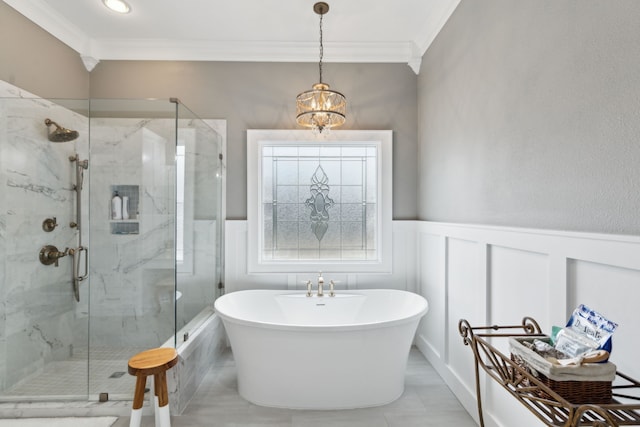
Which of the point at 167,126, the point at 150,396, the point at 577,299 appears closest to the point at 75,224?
the point at 167,126

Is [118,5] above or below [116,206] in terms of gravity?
above

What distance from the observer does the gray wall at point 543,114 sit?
0.97 metres

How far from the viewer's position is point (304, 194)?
288cm

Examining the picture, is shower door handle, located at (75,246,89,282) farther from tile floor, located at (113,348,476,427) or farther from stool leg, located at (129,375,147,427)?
stool leg, located at (129,375,147,427)

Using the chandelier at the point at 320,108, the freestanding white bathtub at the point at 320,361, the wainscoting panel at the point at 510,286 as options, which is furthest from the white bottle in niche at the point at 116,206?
the wainscoting panel at the point at 510,286

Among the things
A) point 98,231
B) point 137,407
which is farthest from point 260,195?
point 137,407

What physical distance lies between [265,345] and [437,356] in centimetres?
132

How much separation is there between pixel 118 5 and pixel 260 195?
5.54 ft

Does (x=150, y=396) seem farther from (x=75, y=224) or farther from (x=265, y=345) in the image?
(x=75, y=224)

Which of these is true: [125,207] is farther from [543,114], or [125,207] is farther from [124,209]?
[543,114]

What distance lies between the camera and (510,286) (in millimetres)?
1495

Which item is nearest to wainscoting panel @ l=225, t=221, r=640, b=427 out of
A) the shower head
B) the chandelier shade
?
the chandelier shade

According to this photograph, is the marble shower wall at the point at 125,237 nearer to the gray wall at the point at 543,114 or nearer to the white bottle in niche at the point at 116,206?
the white bottle in niche at the point at 116,206

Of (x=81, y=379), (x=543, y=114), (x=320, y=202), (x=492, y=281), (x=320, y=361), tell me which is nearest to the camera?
(x=543, y=114)
